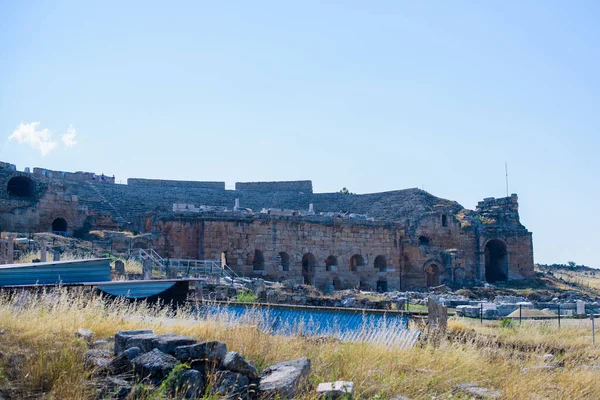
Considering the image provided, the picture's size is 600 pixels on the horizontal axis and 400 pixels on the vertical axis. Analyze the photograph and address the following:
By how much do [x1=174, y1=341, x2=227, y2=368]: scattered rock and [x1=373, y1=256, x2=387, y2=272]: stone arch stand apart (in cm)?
2441

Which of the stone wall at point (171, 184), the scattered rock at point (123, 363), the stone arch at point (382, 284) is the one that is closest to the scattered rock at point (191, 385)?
the scattered rock at point (123, 363)

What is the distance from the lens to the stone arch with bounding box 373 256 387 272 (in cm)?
3038

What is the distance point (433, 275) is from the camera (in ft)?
113

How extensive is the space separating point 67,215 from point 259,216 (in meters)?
10.9

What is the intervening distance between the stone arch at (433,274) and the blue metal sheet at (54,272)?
23313 mm

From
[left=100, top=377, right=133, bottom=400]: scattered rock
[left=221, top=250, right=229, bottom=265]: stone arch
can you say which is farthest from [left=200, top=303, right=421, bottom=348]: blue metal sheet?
[left=221, top=250, right=229, bottom=265]: stone arch

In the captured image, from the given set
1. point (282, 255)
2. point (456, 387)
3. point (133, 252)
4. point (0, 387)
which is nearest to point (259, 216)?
point (282, 255)

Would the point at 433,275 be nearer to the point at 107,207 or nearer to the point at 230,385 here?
the point at 107,207

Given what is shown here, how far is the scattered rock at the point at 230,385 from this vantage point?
19.7ft

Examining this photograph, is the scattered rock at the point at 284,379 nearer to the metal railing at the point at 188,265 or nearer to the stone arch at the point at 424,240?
the metal railing at the point at 188,265

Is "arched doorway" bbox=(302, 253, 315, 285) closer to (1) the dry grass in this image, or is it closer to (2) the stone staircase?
(2) the stone staircase

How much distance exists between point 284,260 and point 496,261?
17.5 metres

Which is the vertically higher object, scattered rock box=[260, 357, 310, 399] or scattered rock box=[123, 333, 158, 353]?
scattered rock box=[123, 333, 158, 353]

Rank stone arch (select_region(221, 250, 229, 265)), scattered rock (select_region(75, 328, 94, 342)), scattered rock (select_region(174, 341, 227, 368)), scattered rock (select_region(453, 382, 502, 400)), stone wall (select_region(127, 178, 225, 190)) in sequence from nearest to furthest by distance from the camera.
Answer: scattered rock (select_region(174, 341, 227, 368)) < scattered rock (select_region(75, 328, 94, 342)) < scattered rock (select_region(453, 382, 502, 400)) < stone arch (select_region(221, 250, 229, 265)) < stone wall (select_region(127, 178, 225, 190))
